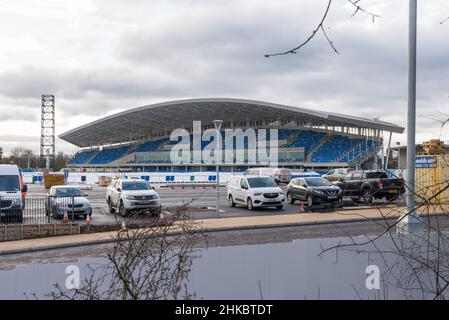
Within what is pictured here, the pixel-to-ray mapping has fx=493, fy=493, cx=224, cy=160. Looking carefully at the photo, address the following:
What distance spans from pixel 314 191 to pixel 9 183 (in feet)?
50.0

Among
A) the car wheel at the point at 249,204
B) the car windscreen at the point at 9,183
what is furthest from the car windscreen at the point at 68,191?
the car wheel at the point at 249,204

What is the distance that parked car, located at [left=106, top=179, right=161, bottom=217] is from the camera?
23.6 m

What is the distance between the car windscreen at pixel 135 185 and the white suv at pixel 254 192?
17.7ft

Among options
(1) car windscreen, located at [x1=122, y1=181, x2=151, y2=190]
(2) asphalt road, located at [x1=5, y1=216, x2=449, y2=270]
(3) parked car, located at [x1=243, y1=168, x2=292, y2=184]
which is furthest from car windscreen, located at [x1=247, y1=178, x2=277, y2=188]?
(3) parked car, located at [x1=243, y1=168, x2=292, y2=184]

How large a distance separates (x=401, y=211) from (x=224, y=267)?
3.71m

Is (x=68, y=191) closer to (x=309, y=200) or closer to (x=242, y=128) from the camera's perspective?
(x=309, y=200)

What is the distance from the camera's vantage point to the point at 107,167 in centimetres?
9469

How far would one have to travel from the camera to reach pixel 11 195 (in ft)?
66.3

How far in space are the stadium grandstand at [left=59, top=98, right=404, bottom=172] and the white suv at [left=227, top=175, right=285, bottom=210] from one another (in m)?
36.3

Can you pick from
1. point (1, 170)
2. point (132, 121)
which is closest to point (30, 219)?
point (1, 170)

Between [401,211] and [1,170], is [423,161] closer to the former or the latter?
[1,170]

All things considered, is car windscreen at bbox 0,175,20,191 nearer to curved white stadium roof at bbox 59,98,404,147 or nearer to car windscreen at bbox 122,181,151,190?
car windscreen at bbox 122,181,151,190

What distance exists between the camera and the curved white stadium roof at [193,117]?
225 feet

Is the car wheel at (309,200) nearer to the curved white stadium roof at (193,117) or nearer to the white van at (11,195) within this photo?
the white van at (11,195)
